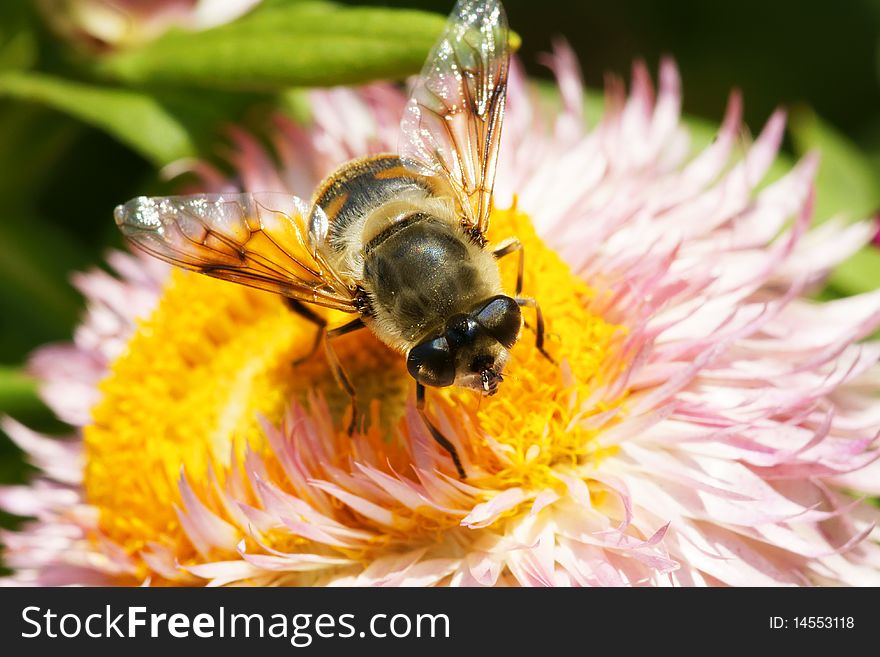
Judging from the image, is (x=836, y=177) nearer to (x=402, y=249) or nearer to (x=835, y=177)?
(x=835, y=177)

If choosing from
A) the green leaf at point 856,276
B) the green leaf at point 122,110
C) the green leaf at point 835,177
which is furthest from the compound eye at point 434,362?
the green leaf at point 835,177

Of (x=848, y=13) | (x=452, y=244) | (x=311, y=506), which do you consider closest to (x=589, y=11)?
(x=848, y=13)

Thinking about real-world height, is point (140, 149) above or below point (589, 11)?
below

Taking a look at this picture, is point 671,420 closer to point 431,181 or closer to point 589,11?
point 431,181

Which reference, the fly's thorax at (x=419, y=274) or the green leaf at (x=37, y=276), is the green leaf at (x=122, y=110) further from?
the fly's thorax at (x=419, y=274)

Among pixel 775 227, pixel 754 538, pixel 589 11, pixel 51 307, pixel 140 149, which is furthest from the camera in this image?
pixel 589 11

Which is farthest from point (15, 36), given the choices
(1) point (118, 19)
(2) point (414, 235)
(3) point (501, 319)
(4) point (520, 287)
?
(3) point (501, 319)

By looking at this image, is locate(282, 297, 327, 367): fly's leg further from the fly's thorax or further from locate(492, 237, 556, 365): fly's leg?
locate(492, 237, 556, 365): fly's leg

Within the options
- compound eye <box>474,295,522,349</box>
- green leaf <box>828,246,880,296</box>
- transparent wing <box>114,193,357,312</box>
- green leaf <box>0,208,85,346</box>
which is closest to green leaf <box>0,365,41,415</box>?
green leaf <box>0,208,85,346</box>
